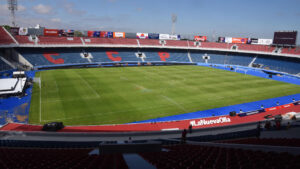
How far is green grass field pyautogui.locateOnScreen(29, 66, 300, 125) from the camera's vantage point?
22.3 m

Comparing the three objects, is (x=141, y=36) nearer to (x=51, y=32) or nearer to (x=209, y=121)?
(x=51, y=32)

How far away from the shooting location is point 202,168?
6648mm

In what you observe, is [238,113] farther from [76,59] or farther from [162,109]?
[76,59]

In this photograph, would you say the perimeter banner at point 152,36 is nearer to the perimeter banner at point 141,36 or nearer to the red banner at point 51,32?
the perimeter banner at point 141,36

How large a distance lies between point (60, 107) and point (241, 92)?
94.0 ft

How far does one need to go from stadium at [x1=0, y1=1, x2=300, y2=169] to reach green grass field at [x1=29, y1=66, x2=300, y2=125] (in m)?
0.14

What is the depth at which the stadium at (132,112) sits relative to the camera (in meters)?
8.69

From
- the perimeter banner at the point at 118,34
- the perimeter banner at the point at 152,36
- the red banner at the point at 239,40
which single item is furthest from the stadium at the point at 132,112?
the perimeter banner at the point at 152,36

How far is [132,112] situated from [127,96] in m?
5.85

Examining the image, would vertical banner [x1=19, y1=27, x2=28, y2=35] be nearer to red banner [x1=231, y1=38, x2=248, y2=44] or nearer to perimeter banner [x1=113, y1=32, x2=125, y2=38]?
perimeter banner [x1=113, y1=32, x2=125, y2=38]

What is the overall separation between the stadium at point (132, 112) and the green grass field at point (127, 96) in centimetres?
14

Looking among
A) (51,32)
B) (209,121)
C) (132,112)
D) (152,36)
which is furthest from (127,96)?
(152,36)

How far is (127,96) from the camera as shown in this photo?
2902cm

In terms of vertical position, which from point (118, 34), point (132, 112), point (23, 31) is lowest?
point (132, 112)
